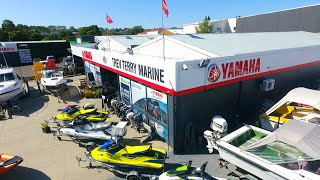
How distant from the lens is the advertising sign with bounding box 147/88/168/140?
28.6ft

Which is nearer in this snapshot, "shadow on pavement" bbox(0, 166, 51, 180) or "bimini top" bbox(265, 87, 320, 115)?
"shadow on pavement" bbox(0, 166, 51, 180)

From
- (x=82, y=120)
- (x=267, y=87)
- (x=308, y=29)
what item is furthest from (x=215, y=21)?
(x=82, y=120)

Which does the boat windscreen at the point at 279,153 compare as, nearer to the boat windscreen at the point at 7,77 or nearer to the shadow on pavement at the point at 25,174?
the shadow on pavement at the point at 25,174

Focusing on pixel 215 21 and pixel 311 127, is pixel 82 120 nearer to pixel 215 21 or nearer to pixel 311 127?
pixel 311 127

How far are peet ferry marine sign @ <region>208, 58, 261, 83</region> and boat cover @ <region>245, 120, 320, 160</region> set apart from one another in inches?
117

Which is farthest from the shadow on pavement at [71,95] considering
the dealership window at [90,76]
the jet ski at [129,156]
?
the jet ski at [129,156]

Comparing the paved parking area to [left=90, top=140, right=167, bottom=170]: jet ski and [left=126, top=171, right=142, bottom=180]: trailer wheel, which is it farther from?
[left=126, top=171, right=142, bottom=180]: trailer wheel

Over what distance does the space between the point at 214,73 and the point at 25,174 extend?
7735 mm

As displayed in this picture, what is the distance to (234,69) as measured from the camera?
905 centimetres

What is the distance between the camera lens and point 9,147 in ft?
30.1

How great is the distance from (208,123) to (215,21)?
53.5m

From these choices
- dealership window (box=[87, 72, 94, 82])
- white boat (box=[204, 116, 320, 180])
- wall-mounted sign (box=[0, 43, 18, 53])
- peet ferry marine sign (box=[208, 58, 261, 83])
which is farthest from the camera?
wall-mounted sign (box=[0, 43, 18, 53])

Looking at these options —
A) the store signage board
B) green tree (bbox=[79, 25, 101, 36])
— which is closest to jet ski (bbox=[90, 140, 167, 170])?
the store signage board

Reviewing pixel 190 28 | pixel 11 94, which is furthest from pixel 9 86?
pixel 190 28
